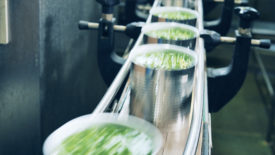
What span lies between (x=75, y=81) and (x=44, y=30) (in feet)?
2.41

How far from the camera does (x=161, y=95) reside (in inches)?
39.6

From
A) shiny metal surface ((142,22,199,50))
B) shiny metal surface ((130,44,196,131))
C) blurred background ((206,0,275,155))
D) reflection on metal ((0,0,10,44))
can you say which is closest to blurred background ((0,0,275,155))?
reflection on metal ((0,0,10,44))

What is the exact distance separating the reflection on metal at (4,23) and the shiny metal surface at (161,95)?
74 cm

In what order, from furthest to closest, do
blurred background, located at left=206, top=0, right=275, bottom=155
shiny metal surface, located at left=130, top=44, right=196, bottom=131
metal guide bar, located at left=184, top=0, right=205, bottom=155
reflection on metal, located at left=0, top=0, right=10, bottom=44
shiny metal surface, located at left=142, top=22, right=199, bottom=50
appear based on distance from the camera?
blurred background, located at left=206, top=0, right=275, bottom=155
reflection on metal, located at left=0, top=0, right=10, bottom=44
shiny metal surface, located at left=142, top=22, right=199, bottom=50
shiny metal surface, located at left=130, top=44, right=196, bottom=131
metal guide bar, located at left=184, top=0, right=205, bottom=155

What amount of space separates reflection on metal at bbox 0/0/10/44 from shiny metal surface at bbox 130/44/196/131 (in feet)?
2.42

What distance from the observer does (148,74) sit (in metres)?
1.00

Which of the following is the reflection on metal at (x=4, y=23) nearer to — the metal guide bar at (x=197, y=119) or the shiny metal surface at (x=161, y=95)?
the shiny metal surface at (x=161, y=95)

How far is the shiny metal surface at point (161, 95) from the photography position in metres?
→ 1.00

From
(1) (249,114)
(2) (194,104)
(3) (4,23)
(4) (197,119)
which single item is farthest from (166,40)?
(1) (249,114)

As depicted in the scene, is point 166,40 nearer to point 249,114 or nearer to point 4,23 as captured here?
point 4,23

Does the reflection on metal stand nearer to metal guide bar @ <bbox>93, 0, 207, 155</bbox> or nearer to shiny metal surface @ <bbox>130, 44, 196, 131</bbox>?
metal guide bar @ <bbox>93, 0, 207, 155</bbox>

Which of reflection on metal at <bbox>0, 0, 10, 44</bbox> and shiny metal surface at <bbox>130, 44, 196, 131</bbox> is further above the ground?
reflection on metal at <bbox>0, 0, 10, 44</bbox>

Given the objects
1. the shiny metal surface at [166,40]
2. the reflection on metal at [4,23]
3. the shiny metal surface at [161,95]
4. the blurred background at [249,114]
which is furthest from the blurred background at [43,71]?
the blurred background at [249,114]

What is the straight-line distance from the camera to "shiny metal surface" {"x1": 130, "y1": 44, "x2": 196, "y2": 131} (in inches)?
39.3
